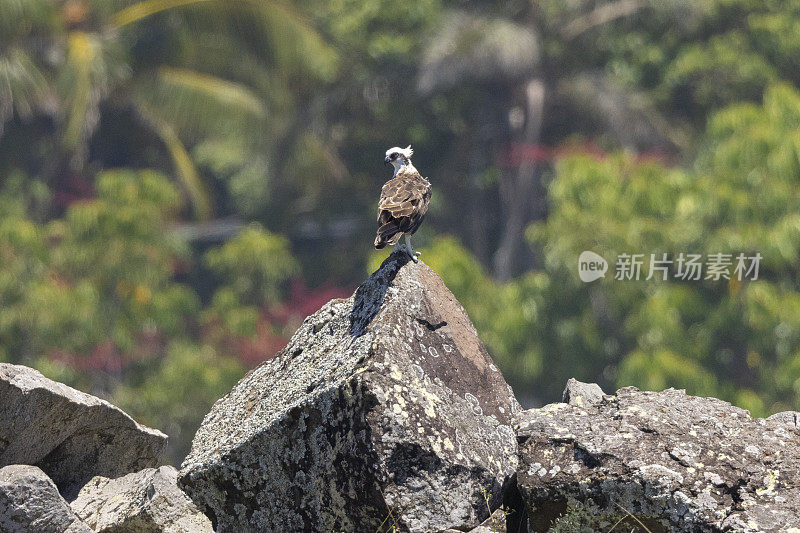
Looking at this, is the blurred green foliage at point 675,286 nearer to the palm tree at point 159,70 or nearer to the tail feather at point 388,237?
the palm tree at point 159,70

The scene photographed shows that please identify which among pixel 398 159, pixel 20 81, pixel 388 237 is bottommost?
pixel 388 237

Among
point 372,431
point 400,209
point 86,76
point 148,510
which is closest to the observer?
point 372,431

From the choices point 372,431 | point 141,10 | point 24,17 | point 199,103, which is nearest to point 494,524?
point 372,431

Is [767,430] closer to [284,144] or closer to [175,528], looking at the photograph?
[175,528]

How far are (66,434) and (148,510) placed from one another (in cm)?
83

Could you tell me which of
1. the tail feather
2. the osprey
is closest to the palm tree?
the osprey

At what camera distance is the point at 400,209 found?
689 centimetres

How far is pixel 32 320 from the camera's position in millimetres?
23156

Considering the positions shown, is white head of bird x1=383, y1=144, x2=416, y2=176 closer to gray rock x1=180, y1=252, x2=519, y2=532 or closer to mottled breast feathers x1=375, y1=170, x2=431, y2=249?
mottled breast feathers x1=375, y1=170, x2=431, y2=249

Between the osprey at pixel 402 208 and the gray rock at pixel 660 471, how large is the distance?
1365mm

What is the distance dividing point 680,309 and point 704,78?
37.3ft

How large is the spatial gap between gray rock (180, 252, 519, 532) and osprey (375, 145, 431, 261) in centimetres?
20

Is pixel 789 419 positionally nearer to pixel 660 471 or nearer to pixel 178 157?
pixel 660 471

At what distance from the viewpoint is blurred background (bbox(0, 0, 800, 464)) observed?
21.1m
